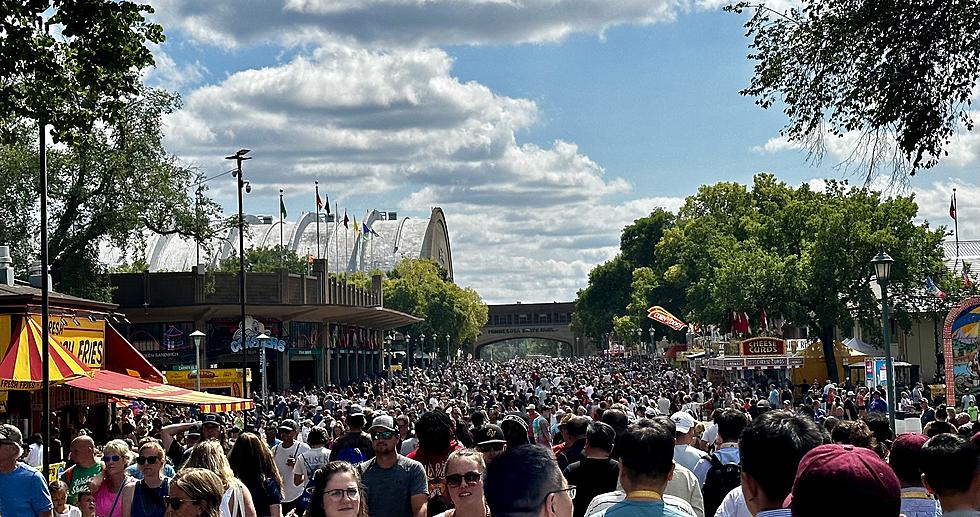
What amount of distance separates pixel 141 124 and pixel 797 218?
29.1m

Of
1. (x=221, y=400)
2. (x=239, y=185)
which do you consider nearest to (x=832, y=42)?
(x=221, y=400)

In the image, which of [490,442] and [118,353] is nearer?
[490,442]

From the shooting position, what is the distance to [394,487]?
8.70 m

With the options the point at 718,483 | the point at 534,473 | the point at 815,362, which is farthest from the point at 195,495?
the point at 815,362

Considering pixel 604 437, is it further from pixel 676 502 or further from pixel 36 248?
pixel 36 248

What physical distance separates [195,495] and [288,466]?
6.90 metres

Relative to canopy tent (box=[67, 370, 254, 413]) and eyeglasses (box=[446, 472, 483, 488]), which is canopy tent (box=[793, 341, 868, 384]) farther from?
eyeglasses (box=[446, 472, 483, 488])

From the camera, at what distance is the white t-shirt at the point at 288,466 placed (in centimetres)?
1314

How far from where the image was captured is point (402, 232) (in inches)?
7407

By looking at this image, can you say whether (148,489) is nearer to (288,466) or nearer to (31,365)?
(288,466)

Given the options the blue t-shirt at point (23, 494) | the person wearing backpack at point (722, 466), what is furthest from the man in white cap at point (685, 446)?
the blue t-shirt at point (23, 494)

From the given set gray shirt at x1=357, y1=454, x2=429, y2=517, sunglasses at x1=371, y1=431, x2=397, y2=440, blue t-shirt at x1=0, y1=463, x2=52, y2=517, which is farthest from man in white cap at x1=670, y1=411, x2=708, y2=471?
blue t-shirt at x1=0, y1=463, x2=52, y2=517

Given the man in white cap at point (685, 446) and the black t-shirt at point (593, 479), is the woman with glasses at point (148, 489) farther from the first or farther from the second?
the man in white cap at point (685, 446)

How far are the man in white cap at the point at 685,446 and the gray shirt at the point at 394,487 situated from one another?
7.41 feet
